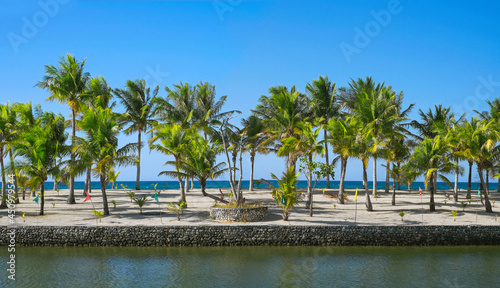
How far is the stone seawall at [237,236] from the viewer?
894 inches

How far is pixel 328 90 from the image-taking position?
43.5 meters

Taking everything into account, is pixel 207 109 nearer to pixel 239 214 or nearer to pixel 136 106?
pixel 136 106

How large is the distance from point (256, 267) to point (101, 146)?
14011 mm

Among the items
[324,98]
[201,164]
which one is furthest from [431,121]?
[201,164]

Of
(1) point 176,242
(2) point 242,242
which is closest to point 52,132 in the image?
(1) point 176,242

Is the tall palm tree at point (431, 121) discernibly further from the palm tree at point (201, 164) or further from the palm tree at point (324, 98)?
the palm tree at point (201, 164)

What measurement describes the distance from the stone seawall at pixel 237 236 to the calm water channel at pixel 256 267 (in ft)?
1.61

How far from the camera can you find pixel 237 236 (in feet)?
74.5

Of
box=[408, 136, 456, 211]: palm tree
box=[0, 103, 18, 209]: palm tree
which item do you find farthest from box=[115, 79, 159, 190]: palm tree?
box=[408, 136, 456, 211]: palm tree

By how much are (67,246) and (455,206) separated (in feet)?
90.0

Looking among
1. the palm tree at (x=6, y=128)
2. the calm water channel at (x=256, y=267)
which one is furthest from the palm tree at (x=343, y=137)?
the palm tree at (x=6, y=128)

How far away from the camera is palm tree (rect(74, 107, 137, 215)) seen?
26.1 metres

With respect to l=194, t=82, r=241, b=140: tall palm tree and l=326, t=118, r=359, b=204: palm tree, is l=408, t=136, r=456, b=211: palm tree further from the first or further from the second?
l=194, t=82, r=241, b=140: tall palm tree

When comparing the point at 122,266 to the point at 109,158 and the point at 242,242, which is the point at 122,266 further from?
the point at 109,158
